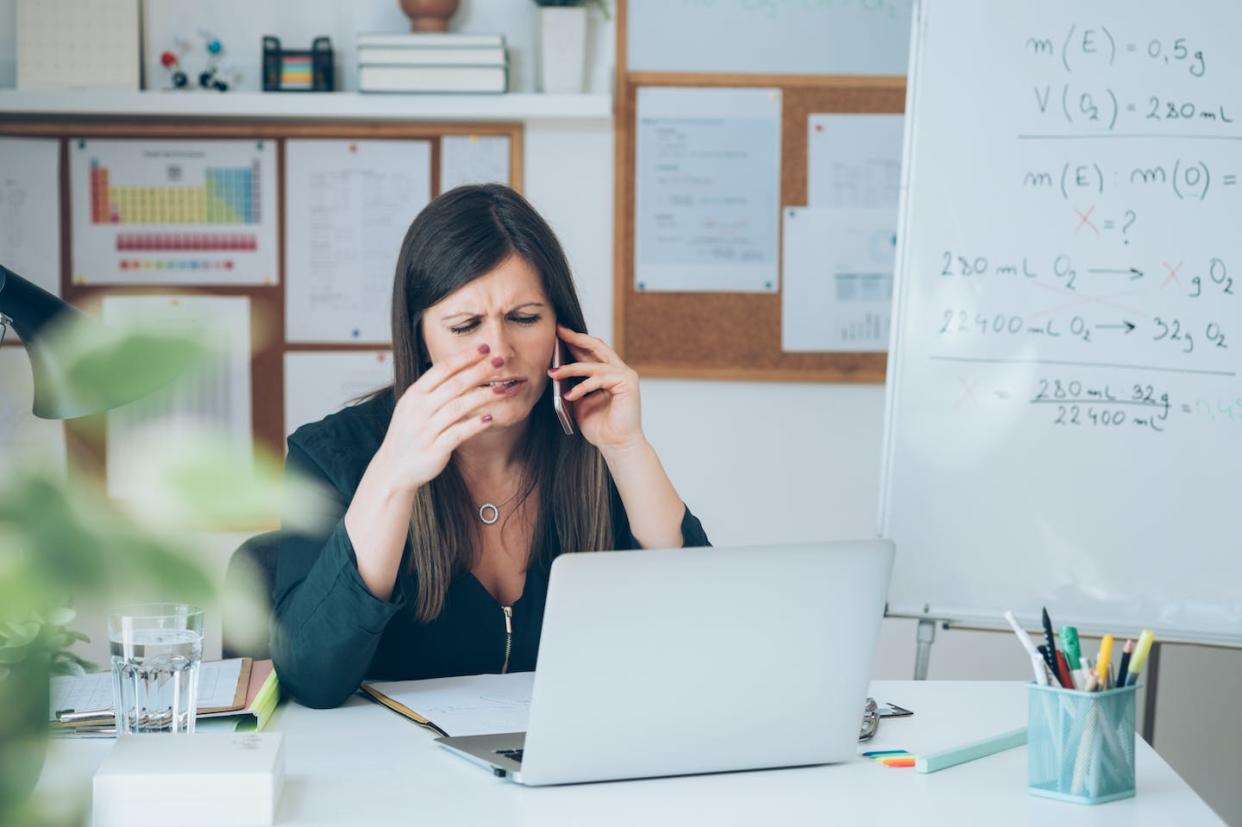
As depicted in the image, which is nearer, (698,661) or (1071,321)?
(698,661)

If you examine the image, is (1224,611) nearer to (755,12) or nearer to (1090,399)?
(1090,399)

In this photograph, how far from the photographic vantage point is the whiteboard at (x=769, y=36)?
107 inches

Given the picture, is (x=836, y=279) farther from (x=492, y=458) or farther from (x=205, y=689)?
(x=205, y=689)

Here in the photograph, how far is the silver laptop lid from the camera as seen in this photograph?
99 cm

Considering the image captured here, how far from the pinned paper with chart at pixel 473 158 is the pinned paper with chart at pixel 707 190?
29cm

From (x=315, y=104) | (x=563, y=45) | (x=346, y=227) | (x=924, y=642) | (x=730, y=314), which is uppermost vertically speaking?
(x=563, y=45)

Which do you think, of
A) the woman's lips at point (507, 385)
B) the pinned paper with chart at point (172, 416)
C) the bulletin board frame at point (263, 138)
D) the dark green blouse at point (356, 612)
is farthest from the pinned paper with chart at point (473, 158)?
the pinned paper with chart at point (172, 416)

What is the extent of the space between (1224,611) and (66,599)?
1.95m

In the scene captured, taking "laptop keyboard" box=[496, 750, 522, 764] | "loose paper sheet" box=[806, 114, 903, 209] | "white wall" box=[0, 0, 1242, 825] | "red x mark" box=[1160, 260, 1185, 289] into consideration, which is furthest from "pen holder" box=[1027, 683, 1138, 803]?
"loose paper sheet" box=[806, 114, 903, 209]

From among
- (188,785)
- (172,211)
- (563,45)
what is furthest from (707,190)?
(188,785)

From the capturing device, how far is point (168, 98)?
8.66 ft

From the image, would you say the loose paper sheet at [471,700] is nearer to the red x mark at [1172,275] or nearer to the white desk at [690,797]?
the white desk at [690,797]

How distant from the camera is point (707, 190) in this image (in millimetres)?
2766

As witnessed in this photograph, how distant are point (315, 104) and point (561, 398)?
54.4 inches
